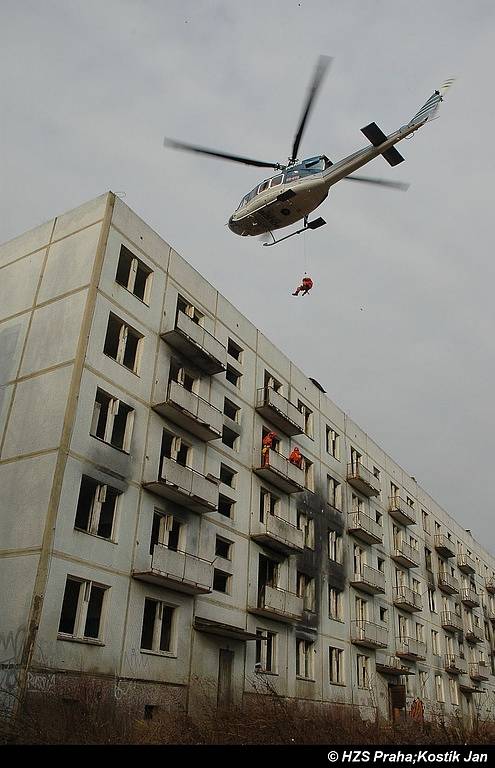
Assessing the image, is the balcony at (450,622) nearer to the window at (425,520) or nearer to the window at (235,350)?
the window at (425,520)

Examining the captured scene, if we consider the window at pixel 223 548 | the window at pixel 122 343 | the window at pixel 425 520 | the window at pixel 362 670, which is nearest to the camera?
the window at pixel 122 343

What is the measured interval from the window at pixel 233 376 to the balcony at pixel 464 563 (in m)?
37.8

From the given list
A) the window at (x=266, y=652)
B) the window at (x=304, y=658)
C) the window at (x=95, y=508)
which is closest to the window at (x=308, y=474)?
the window at (x=304, y=658)

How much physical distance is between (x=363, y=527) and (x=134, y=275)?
2307 centimetres

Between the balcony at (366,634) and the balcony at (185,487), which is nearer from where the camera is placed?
the balcony at (185,487)

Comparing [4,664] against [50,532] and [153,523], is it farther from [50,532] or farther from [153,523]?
[153,523]

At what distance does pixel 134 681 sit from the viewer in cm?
2386

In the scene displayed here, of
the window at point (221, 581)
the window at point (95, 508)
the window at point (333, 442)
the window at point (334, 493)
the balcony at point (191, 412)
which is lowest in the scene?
the window at point (221, 581)

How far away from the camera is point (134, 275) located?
2922cm

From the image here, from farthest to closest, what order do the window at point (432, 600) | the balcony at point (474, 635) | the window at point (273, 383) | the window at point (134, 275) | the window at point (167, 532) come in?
the balcony at point (474, 635) → the window at point (432, 600) → the window at point (273, 383) → the window at point (134, 275) → the window at point (167, 532)

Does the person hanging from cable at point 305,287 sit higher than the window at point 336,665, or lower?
higher

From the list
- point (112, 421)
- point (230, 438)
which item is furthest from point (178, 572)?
point (230, 438)

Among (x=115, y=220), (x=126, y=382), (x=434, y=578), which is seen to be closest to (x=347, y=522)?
(x=434, y=578)

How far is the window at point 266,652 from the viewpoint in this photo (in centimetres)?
3142
